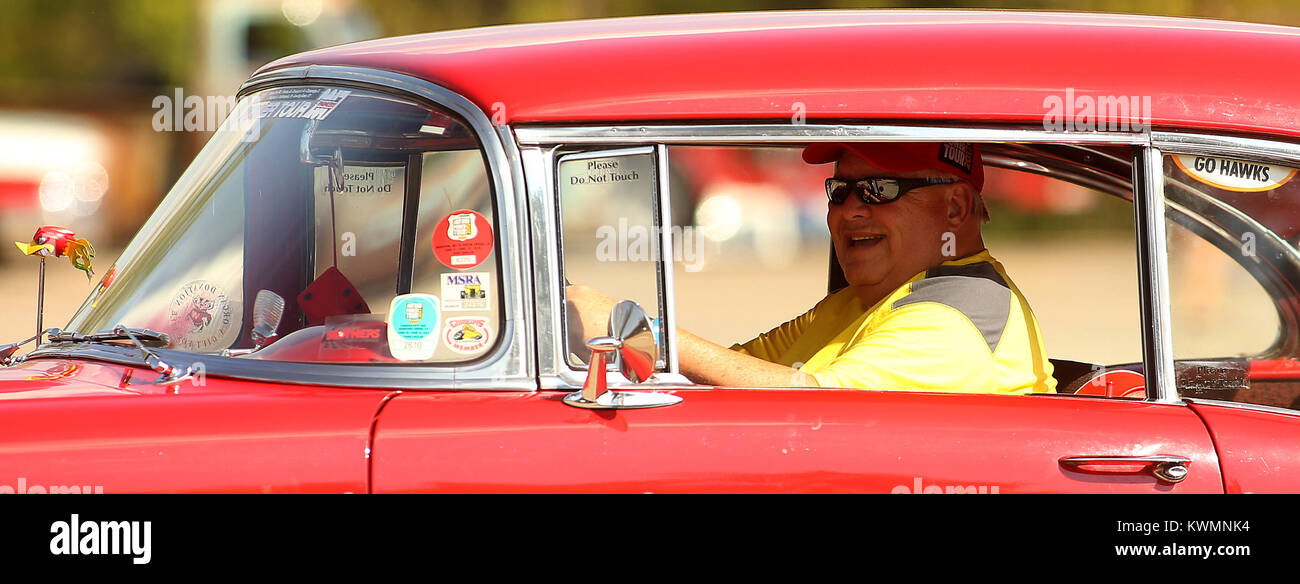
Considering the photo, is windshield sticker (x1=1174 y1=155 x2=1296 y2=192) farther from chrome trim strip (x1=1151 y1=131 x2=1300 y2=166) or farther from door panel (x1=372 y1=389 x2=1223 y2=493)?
door panel (x1=372 y1=389 x2=1223 y2=493)

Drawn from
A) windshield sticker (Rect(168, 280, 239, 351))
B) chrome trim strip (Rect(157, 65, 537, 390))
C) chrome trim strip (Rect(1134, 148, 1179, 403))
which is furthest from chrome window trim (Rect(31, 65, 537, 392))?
chrome trim strip (Rect(1134, 148, 1179, 403))

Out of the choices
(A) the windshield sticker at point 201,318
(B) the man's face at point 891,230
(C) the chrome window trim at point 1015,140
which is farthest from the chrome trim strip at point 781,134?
(A) the windshield sticker at point 201,318

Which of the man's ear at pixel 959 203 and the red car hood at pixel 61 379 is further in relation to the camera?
the man's ear at pixel 959 203

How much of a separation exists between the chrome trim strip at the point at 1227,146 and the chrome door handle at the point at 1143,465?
0.57 meters

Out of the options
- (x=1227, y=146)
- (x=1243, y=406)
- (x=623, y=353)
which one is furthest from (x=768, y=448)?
(x=1227, y=146)

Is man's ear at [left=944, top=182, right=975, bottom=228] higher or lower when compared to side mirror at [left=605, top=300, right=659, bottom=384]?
higher

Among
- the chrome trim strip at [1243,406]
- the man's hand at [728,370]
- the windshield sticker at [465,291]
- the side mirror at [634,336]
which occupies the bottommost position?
the chrome trim strip at [1243,406]

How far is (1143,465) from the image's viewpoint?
2.14 meters

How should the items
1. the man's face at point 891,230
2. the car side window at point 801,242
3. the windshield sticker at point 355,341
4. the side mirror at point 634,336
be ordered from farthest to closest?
the car side window at point 801,242 < the man's face at point 891,230 < the windshield sticker at point 355,341 < the side mirror at point 634,336

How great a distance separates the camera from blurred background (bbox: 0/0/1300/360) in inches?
585

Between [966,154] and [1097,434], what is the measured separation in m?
0.90

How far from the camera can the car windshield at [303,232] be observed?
7.97ft

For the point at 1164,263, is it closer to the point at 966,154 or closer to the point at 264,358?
the point at 966,154

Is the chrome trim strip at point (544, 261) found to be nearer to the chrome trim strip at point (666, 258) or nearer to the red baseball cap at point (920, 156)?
the chrome trim strip at point (666, 258)
